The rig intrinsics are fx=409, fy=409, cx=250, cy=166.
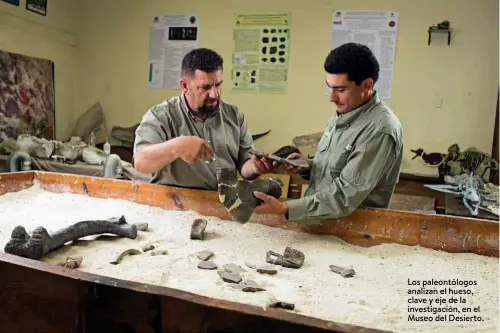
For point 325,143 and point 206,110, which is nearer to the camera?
point 325,143

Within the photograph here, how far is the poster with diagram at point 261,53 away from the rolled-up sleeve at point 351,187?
284 cm

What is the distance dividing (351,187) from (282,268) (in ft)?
1.62

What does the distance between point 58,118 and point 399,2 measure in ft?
13.5

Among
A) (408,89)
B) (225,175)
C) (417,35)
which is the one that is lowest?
(225,175)

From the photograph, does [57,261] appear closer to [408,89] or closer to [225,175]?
[225,175]

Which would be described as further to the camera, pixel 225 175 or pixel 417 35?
pixel 417 35

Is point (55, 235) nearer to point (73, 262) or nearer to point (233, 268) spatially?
point (73, 262)

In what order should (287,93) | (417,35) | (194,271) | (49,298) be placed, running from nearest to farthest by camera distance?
(49,298) < (194,271) < (417,35) < (287,93)

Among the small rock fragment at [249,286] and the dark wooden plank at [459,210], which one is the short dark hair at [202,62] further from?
the dark wooden plank at [459,210]

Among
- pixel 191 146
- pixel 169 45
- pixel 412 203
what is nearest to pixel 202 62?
pixel 191 146

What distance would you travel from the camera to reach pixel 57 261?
4.70ft

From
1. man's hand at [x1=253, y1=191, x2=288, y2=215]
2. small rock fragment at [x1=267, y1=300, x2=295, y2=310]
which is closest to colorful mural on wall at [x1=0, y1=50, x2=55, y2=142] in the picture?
man's hand at [x1=253, y1=191, x2=288, y2=215]

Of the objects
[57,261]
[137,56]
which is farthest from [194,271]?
[137,56]

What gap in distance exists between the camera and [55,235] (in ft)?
4.92
